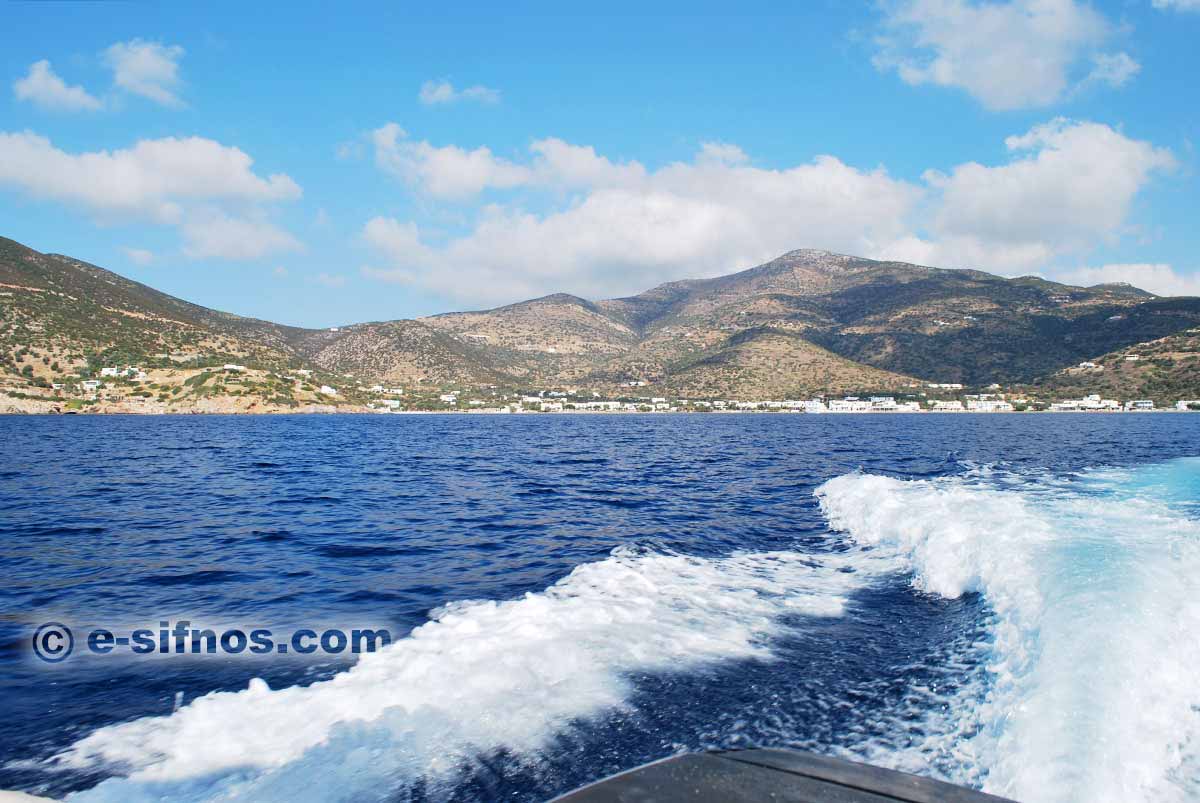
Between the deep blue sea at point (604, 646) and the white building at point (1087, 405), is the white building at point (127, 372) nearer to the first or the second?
the deep blue sea at point (604, 646)

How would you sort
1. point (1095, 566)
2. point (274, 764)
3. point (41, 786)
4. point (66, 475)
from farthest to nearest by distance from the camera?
point (66, 475) < point (1095, 566) < point (274, 764) < point (41, 786)

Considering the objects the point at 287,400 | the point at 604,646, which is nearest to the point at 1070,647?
the point at 604,646

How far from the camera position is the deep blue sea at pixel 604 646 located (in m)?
5.96

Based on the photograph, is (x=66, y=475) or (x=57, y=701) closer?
(x=57, y=701)

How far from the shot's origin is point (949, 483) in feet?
89.8

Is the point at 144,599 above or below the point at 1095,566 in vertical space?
below

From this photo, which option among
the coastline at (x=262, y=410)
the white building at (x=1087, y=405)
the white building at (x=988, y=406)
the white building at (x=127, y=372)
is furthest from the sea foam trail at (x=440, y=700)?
the white building at (x=1087, y=405)

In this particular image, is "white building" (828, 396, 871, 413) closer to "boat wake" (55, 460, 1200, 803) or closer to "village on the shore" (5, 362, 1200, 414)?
"village on the shore" (5, 362, 1200, 414)

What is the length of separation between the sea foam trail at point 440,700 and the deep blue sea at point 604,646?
0.14 feet

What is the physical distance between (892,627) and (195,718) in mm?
10234

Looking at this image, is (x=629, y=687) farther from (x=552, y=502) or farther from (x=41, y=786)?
(x=552, y=502)

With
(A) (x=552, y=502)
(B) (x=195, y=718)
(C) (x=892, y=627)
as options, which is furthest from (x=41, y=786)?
(A) (x=552, y=502)

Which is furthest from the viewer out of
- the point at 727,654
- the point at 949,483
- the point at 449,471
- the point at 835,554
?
the point at 449,471

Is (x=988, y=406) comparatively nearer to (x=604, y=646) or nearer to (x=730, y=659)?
(x=730, y=659)
